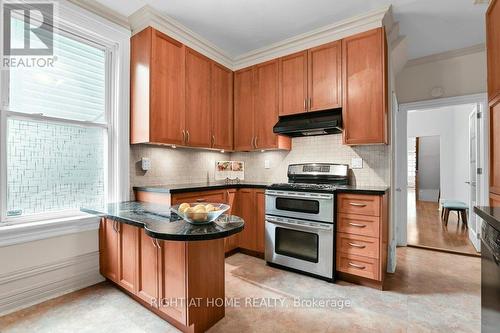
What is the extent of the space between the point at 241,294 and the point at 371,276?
1.24 meters

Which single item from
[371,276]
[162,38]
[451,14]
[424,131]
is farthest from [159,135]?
[424,131]

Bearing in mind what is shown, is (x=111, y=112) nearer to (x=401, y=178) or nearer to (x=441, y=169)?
(x=401, y=178)

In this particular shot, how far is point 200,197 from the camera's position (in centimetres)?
272

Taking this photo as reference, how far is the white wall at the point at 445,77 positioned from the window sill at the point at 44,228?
4480mm

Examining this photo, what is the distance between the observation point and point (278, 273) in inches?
104

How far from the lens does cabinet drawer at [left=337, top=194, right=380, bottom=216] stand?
2264 millimetres

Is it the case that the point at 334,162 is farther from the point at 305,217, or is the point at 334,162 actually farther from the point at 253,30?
the point at 253,30

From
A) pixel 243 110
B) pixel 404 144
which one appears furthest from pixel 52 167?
pixel 404 144

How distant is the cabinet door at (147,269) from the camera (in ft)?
5.65

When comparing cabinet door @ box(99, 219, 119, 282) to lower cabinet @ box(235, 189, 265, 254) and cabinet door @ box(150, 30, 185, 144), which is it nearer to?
cabinet door @ box(150, 30, 185, 144)

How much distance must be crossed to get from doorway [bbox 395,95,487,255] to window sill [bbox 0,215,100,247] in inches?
158

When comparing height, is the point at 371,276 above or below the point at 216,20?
below

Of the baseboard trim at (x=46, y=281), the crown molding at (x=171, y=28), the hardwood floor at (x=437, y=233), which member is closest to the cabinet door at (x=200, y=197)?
the baseboard trim at (x=46, y=281)

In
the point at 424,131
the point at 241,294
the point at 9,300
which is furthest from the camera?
the point at 424,131
